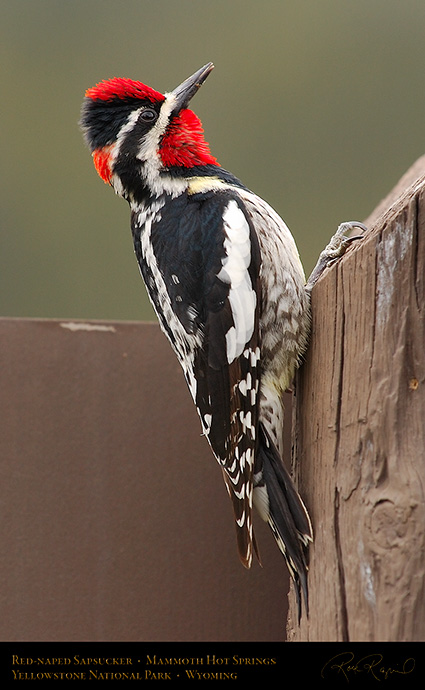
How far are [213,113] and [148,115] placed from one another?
11.6 ft

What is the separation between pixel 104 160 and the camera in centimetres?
190

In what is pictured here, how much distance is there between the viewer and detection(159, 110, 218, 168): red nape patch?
1.84 meters

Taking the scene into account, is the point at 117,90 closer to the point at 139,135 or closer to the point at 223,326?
the point at 139,135

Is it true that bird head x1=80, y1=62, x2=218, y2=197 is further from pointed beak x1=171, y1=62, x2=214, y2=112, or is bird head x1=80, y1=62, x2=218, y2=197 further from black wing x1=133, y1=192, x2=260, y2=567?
black wing x1=133, y1=192, x2=260, y2=567

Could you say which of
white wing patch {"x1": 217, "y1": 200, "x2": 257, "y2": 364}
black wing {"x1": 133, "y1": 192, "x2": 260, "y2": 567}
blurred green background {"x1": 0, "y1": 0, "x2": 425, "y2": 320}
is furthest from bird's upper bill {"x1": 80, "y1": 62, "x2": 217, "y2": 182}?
blurred green background {"x1": 0, "y1": 0, "x2": 425, "y2": 320}
